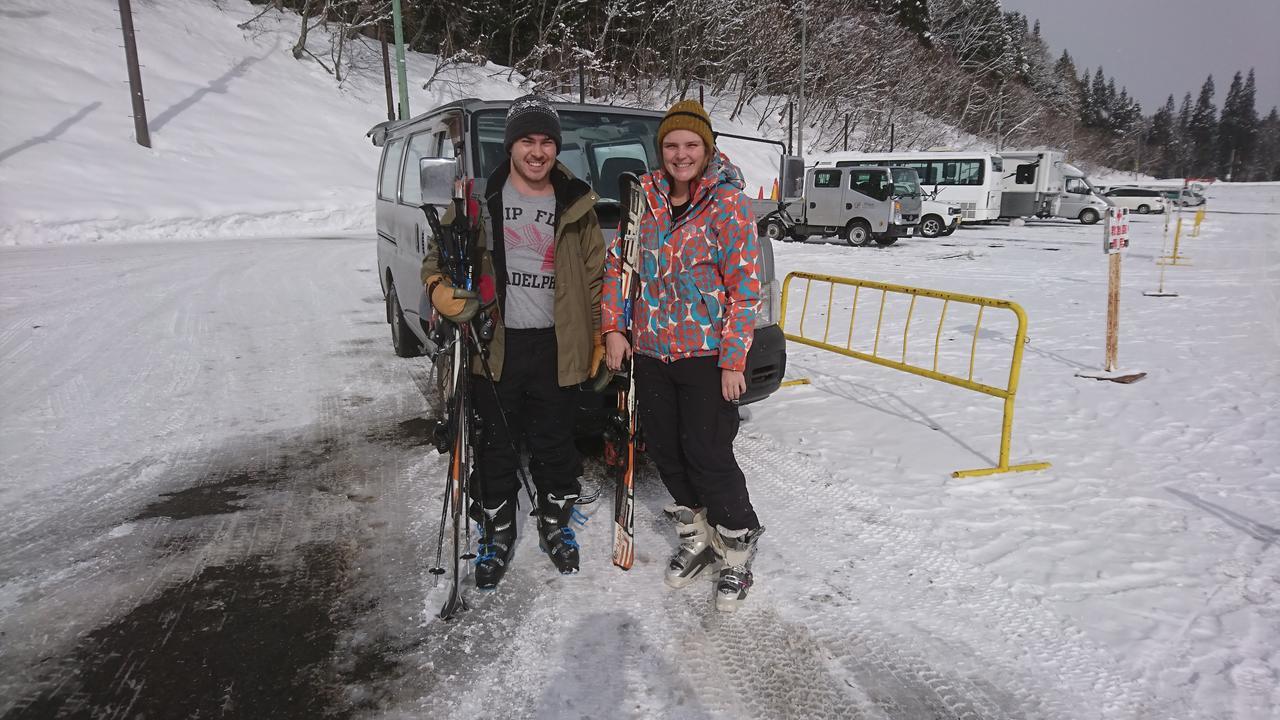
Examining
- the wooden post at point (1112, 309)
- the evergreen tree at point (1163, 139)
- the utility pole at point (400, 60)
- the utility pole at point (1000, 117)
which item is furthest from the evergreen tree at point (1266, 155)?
the wooden post at point (1112, 309)

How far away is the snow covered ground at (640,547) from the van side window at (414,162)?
1.59 meters

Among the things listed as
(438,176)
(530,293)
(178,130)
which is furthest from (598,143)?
(178,130)

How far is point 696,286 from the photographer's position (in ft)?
9.26

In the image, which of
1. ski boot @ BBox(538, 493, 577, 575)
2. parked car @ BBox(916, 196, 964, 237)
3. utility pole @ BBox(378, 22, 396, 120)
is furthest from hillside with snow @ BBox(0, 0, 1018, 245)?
ski boot @ BBox(538, 493, 577, 575)

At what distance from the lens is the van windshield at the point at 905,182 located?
794 inches

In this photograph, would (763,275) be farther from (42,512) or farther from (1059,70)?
(1059,70)

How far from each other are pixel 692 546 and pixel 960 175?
24.0 m

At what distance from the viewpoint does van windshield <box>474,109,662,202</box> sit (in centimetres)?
425

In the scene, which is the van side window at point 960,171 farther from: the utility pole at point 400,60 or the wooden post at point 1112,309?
the wooden post at point 1112,309

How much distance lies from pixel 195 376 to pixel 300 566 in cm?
381

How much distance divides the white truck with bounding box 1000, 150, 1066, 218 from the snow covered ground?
65.1ft

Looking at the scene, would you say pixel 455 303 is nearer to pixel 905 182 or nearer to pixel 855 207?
pixel 855 207

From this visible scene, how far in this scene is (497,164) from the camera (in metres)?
4.23

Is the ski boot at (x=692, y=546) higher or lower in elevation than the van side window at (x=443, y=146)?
lower
